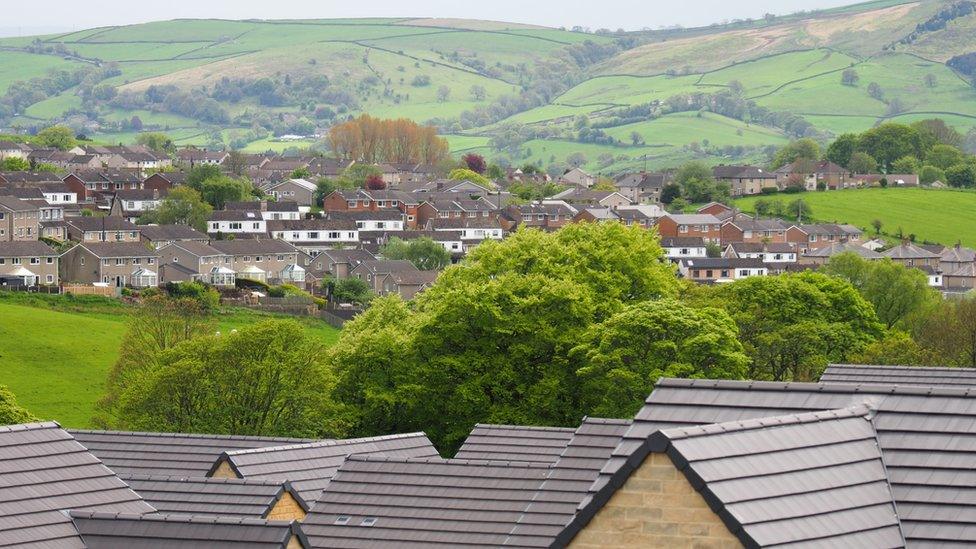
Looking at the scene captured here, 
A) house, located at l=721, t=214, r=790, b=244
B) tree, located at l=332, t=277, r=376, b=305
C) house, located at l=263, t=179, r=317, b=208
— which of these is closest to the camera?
tree, located at l=332, t=277, r=376, b=305

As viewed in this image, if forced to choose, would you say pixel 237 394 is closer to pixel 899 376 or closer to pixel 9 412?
pixel 9 412

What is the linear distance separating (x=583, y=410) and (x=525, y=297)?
5497 mm

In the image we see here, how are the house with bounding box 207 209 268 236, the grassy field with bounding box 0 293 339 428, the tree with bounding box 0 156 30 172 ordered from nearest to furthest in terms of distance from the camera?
the grassy field with bounding box 0 293 339 428 < the house with bounding box 207 209 268 236 < the tree with bounding box 0 156 30 172

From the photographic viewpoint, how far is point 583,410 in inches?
2314

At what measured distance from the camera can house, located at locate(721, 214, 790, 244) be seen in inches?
7288

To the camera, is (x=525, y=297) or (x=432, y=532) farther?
(x=525, y=297)

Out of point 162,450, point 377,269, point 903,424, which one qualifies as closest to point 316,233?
point 377,269

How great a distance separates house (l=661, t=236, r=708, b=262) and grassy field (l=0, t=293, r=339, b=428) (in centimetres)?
6871

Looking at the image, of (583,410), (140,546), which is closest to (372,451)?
(140,546)

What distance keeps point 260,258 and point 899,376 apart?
12500cm

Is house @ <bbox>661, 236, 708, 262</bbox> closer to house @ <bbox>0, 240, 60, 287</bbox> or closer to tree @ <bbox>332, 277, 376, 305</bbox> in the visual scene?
tree @ <bbox>332, 277, 376, 305</bbox>

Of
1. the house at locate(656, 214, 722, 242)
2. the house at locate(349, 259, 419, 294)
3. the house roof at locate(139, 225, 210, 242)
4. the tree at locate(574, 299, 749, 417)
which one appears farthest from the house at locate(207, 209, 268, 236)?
the tree at locate(574, 299, 749, 417)

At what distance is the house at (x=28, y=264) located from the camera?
4899 inches

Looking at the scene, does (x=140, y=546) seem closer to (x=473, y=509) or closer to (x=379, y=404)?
(x=473, y=509)
